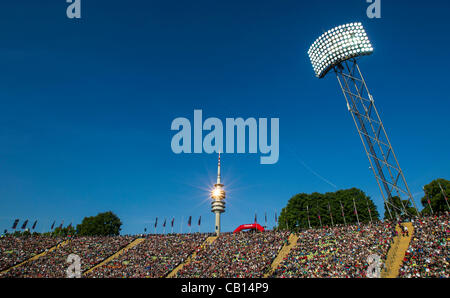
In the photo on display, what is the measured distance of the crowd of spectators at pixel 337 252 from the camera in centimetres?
3350

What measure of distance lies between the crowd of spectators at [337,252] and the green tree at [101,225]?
238ft

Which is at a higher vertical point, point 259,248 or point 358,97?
point 358,97

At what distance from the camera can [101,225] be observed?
3780 inches

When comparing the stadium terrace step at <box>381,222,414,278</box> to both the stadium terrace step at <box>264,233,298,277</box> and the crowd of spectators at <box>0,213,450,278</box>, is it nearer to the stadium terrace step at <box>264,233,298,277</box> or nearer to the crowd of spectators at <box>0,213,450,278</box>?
the crowd of spectators at <box>0,213,450,278</box>

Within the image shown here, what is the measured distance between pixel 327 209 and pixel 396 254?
37.7 m

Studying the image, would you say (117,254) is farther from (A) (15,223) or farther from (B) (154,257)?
(A) (15,223)

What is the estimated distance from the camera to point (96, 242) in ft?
208

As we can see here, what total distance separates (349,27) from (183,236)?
164 ft

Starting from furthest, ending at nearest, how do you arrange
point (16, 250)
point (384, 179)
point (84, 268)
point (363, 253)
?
point (16, 250) → point (84, 268) → point (384, 179) → point (363, 253)

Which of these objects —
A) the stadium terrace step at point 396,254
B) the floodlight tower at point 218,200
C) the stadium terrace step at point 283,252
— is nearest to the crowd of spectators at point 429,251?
the stadium terrace step at point 396,254

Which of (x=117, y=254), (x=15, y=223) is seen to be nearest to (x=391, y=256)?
(x=117, y=254)

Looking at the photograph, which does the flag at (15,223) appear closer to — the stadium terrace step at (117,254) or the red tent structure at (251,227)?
the stadium terrace step at (117,254)
